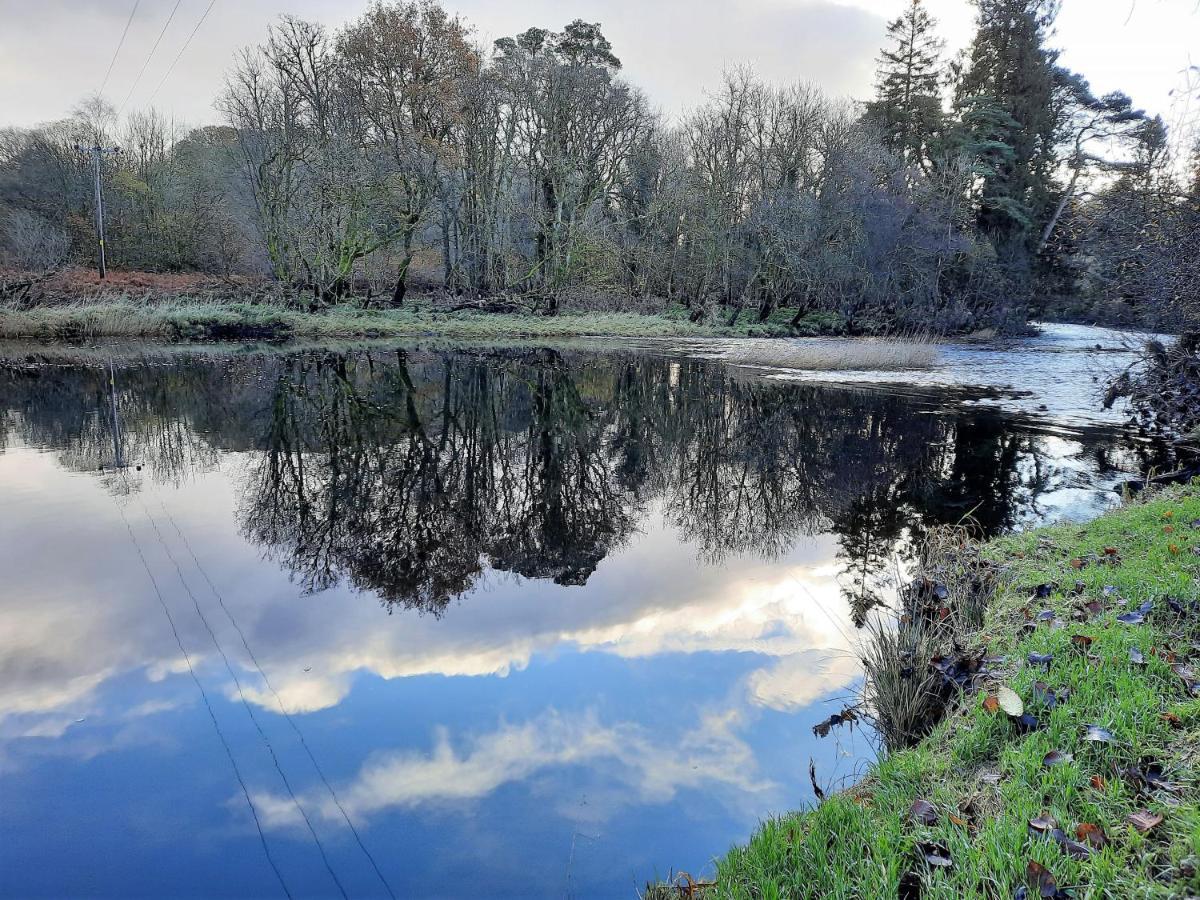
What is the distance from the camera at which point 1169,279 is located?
12078mm

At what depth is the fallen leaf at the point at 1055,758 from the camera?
10.0ft

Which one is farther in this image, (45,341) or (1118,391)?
(45,341)

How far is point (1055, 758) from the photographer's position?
3104 mm

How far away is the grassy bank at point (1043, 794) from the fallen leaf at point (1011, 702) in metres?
0.03

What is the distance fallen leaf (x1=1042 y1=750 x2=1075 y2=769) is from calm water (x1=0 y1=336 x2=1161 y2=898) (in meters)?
1.19

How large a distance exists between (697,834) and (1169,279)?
43.5ft

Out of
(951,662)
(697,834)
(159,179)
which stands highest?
(159,179)

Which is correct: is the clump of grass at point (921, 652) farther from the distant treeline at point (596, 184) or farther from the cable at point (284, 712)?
the distant treeline at point (596, 184)

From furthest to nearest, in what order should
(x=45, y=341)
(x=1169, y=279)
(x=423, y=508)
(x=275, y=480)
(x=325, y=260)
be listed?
(x=325, y=260), (x=45, y=341), (x=1169, y=279), (x=275, y=480), (x=423, y=508)

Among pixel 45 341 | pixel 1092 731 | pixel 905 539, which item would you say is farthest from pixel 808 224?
pixel 1092 731

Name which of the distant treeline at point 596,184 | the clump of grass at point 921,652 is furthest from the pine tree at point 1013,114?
the clump of grass at point 921,652

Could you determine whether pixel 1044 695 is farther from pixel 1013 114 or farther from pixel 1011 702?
pixel 1013 114

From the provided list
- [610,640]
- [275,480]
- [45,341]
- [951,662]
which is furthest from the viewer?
[45,341]

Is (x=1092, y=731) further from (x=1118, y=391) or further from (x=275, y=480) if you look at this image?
(x=1118, y=391)
